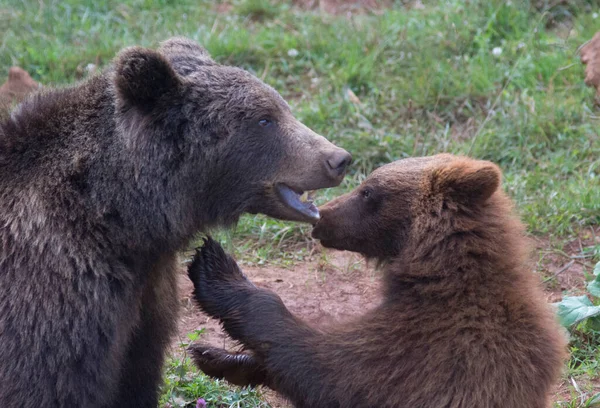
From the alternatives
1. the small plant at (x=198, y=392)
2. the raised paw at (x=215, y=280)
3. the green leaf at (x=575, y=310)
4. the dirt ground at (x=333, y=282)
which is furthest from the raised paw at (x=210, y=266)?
the green leaf at (x=575, y=310)

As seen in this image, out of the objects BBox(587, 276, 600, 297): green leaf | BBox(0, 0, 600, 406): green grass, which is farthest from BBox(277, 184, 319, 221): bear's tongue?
BBox(0, 0, 600, 406): green grass

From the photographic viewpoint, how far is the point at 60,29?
33.0 ft

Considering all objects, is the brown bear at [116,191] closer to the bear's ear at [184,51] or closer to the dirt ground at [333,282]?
the bear's ear at [184,51]

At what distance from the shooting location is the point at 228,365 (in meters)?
5.55

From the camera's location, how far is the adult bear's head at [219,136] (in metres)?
4.62

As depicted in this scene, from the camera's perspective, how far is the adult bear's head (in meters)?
4.62

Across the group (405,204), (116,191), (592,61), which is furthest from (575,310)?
(592,61)

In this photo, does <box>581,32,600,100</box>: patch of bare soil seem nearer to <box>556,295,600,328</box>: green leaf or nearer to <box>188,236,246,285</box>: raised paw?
<box>556,295,600,328</box>: green leaf

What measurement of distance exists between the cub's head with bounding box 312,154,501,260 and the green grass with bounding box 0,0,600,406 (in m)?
1.93

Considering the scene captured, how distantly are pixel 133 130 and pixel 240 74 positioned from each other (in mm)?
685

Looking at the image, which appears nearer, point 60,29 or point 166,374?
point 166,374

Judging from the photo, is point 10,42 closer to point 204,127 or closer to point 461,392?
point 204,127

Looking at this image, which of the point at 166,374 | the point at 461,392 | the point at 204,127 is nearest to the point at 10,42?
the point at 166,374

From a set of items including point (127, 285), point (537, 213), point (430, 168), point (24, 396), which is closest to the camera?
point (24, 396)
